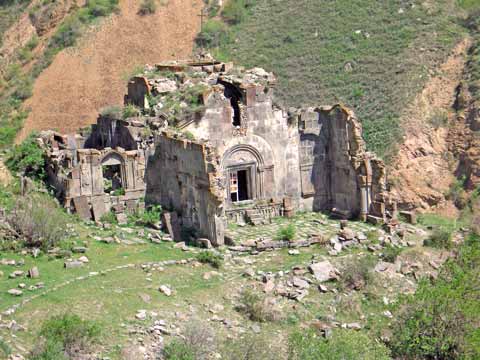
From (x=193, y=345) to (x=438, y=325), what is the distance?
243 inches

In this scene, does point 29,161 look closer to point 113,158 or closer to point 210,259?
point 113,158

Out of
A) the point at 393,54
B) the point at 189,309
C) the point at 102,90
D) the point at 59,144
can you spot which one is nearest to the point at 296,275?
the point at 189,309

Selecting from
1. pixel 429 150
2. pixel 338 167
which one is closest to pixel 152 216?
pixel 338 167

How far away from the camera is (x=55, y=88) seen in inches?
2309

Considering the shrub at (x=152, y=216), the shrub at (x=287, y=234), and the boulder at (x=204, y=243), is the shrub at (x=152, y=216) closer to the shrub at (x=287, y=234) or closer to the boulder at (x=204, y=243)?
the boulder at (x=204, y=243)

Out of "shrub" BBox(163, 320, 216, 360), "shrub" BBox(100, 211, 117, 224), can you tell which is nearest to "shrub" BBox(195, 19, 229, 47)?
"shrub" BBox(100, 211, 117, 224)

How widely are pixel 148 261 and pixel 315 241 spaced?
510 centimetres

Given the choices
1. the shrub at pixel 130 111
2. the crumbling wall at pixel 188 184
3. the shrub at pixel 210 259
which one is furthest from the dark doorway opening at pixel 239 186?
the shrub at pixel 210 259

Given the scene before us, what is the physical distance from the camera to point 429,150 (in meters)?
43.8

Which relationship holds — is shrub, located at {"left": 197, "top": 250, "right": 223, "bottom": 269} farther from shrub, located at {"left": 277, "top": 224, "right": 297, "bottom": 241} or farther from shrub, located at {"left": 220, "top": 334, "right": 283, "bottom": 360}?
shrub, located at {"left": 220, "top": 334, "right": 283, "bottom": 360}

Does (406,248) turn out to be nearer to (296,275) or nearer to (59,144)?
(296,275)

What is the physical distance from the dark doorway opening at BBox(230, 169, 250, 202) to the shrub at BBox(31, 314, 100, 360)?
33.6 feet

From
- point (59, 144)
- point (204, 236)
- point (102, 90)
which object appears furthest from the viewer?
point (102, 90)

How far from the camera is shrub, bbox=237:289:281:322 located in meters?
26.6
